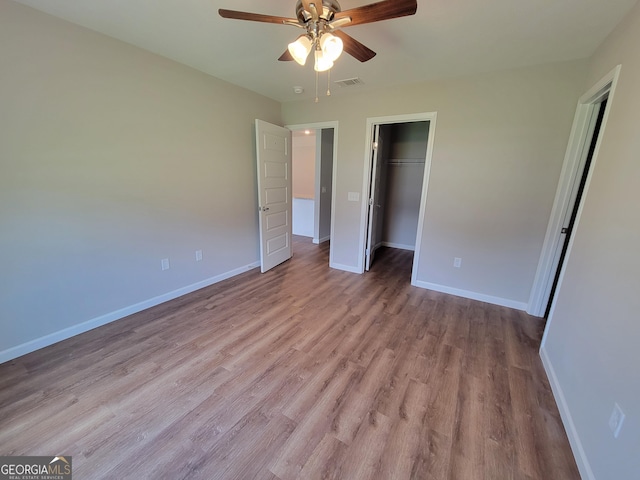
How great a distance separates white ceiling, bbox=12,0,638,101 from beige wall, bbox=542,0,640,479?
1.08ft

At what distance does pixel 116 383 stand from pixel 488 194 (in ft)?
12.1

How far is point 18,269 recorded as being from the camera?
1.82 m

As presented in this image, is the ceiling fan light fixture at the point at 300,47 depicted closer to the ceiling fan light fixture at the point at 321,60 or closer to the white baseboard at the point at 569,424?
the ceiling fan light fixture at the point at 321,60

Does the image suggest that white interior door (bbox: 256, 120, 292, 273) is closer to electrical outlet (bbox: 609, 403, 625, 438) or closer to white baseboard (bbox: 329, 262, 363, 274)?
white baseboard (bbox: 329, 262, 363, 274)

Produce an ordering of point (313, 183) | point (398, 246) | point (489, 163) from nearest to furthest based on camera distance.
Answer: point (489, 163)
point (398, 246)
point (313, 183)

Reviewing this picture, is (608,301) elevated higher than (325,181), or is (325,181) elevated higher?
(325,181)

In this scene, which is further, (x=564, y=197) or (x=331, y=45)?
(x=564, y=197)

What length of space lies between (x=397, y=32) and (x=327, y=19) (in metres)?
0.82

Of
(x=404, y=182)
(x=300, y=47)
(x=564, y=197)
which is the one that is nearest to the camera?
(x=300, y=47)

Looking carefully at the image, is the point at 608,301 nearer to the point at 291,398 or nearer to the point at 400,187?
the point at 291,398

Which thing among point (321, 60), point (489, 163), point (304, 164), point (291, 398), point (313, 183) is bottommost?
point (291, 398)

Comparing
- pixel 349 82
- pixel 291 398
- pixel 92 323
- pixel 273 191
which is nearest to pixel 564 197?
pixel 349 82

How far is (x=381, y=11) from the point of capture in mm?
1274

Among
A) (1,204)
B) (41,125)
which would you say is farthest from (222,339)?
(41,125)
